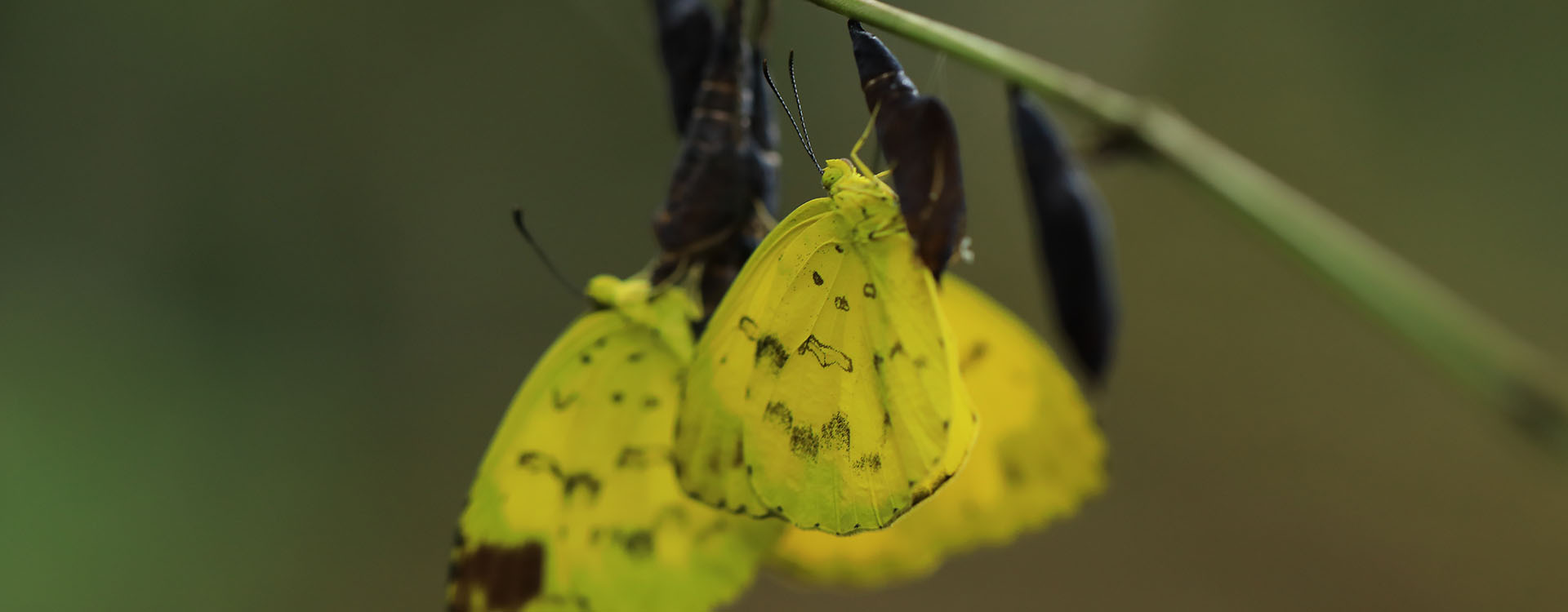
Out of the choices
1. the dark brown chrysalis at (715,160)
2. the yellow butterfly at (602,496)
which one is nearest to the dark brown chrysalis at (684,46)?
the dark brown chrysalis at (715,160)

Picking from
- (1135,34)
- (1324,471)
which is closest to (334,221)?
(1135,34)

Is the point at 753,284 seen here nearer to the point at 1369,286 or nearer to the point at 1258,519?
the point at 1369,286

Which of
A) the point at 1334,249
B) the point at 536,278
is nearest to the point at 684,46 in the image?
the point at 1334,249

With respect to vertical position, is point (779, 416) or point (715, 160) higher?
point (715, 160)

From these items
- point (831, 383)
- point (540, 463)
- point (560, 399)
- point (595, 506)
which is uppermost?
point (831, 383)

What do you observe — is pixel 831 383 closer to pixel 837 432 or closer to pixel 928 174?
pixel 837 432

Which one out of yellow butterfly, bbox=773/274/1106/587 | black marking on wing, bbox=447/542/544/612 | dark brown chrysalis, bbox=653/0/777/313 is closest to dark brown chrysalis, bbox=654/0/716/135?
dark brown chrysalis, bbox=653/0/777/313
